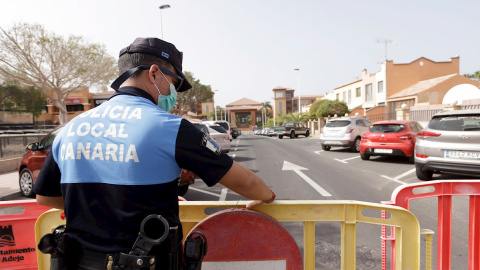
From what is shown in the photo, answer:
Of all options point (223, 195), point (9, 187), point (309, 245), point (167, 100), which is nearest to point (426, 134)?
point (223, 195)

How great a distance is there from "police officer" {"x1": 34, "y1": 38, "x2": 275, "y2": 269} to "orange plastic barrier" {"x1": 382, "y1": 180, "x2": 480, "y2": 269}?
5.26ft

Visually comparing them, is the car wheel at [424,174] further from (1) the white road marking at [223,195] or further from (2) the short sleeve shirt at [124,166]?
(2) the short sleeve shirt at [124,166]

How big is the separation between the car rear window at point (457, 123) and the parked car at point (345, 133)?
7.63 metres

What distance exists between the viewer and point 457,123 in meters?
6.83

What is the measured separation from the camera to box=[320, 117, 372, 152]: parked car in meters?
15.0

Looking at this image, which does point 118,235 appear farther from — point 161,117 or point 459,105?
point 459,105

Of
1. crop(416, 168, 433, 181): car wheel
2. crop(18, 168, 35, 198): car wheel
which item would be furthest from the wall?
crop(18, 168, 35, 198): car wheel

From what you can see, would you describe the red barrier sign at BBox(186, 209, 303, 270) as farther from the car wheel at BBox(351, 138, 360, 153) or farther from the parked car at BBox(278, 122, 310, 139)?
the parked car at BBox(278, 122, 310, 139)

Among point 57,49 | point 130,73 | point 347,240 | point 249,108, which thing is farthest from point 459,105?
point 249,108

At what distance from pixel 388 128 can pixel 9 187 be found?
11.7 metres

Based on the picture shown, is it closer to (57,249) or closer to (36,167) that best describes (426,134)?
(57,249)

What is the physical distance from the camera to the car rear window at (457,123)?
21.5ft

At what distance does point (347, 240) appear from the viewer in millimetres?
2039

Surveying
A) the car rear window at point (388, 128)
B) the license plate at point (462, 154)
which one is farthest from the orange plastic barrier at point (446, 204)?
the car rear window at point (388, 128)
